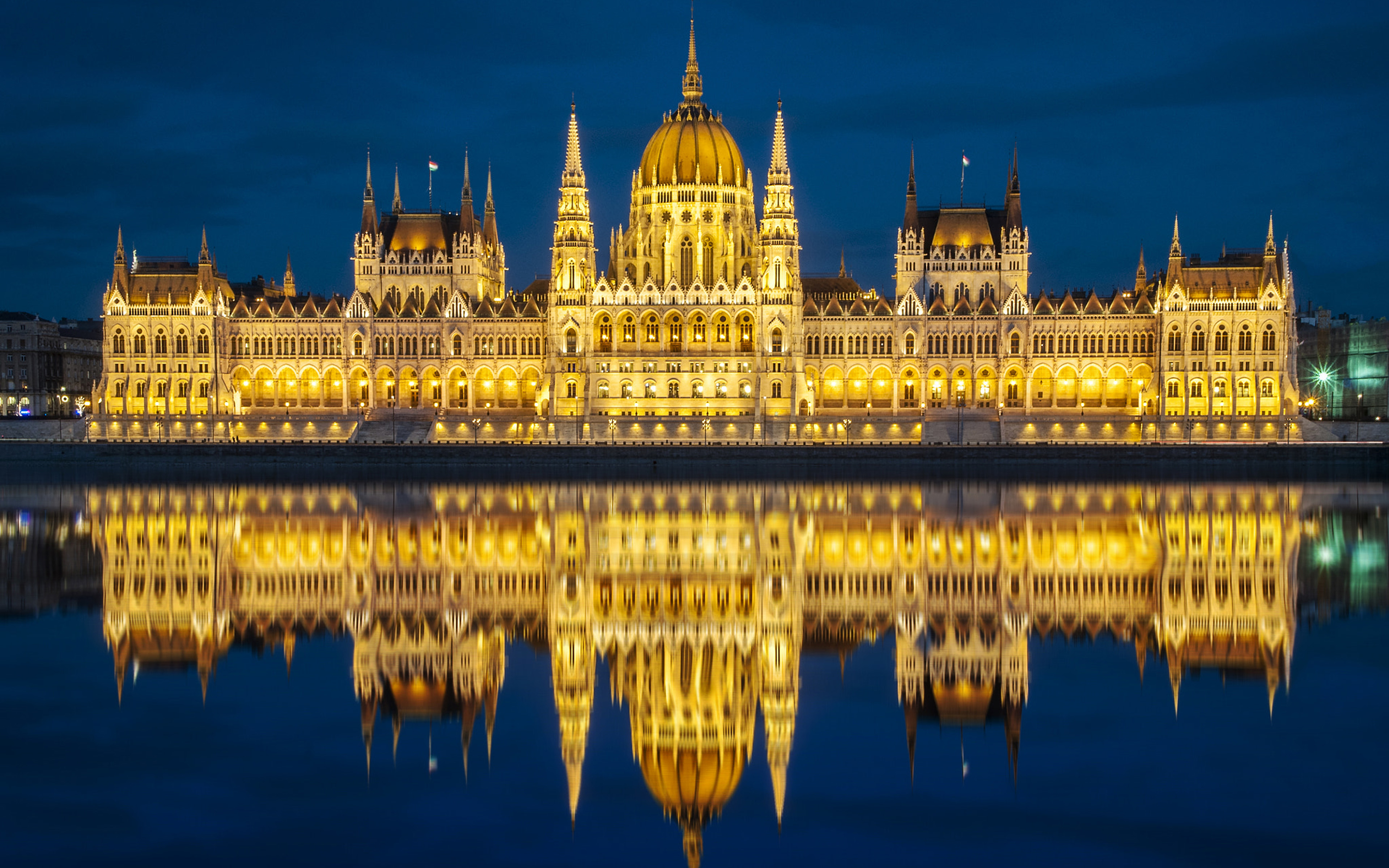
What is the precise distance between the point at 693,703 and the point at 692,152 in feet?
284

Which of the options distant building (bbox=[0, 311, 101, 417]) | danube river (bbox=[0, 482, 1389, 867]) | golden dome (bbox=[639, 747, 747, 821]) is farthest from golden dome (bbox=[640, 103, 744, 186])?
golden dome (bbox=[639, 747, 747, 821])

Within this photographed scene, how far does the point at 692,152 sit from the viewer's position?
330 ft

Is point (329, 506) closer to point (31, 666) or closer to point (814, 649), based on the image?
point (31, 666)

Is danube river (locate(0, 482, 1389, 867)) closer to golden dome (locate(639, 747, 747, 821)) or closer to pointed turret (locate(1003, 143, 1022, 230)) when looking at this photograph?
golden dome (locate(639, 747, 747, 821))

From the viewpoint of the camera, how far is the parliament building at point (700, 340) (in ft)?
299

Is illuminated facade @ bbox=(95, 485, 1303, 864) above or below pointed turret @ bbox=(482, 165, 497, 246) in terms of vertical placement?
below

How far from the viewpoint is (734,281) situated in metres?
98.7

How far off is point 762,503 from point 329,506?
55.5ft

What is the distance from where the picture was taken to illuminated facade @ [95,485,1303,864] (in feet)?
58.3

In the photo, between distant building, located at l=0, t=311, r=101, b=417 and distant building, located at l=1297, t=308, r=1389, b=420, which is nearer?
distant building, located at l=1297, t=308, r=1389, b=420

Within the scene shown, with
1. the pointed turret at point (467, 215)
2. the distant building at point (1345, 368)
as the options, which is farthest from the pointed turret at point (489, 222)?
the distant building at point (1345, 368)

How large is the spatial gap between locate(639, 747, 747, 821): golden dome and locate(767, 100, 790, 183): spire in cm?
8288

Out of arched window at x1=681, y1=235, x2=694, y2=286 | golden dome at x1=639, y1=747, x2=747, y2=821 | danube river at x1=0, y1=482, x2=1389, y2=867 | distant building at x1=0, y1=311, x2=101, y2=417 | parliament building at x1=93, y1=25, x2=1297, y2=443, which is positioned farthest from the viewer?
distant building at x1=0, y1=311, x2=101, y2=417

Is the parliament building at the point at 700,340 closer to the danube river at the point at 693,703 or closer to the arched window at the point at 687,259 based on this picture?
the arched window at the point at 687,259
